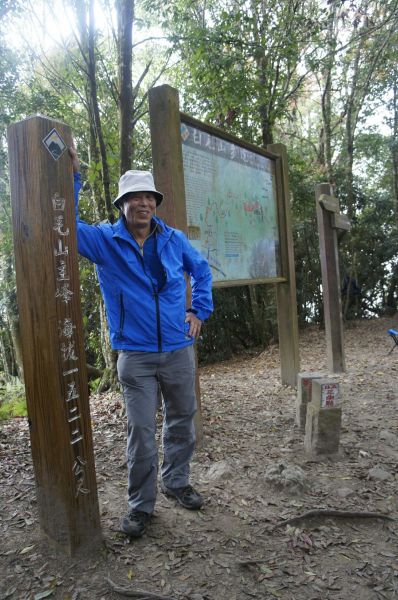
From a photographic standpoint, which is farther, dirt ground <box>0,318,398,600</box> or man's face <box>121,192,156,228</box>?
man's face <box>121,192,156,228</box>

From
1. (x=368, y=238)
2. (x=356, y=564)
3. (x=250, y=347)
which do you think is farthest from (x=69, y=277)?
(x=368, y=238)

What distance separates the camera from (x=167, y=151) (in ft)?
12.1

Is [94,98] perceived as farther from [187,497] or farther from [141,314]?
[187,497]

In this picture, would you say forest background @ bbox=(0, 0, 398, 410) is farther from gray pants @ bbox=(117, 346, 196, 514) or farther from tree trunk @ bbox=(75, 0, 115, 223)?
gray pants @ bbox=(117, 346, 196, 514)

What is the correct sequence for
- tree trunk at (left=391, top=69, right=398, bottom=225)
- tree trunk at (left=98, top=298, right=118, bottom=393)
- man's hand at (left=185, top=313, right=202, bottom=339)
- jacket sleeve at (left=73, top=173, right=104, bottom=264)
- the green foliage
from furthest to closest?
tree trunk at (left=391, top=69, right=398, bottom=225), tree trunk at (left=98, top=298, right=118, bottom=393), the green foliage, man's hand at (left=185, top=313, right=202, bottom=339), jacket sleeve at (left=73, top=173, right=104, bottom=264)

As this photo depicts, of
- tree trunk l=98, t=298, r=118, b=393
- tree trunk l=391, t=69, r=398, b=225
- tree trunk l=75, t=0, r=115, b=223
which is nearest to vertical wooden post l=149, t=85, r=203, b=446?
tree trunk l=75, t=0, r=115, b=223

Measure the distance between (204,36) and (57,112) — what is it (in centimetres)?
269

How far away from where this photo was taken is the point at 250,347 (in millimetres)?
10273

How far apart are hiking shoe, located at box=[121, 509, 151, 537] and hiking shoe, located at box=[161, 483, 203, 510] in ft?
1.06

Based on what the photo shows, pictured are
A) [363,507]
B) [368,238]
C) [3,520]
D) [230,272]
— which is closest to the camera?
[3,520]

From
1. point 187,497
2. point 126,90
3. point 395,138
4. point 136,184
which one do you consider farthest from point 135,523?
point 395,138

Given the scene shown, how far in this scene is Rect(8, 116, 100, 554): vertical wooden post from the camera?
85.8 inches

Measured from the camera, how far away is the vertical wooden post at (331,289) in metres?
6.45

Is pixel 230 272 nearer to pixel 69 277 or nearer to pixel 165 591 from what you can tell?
pixel 69 277
